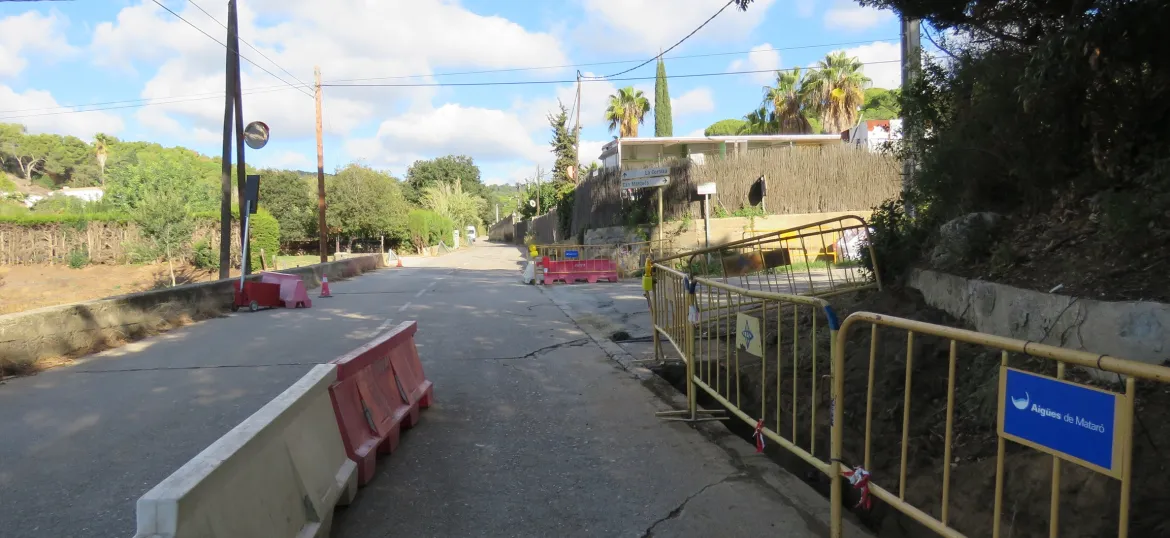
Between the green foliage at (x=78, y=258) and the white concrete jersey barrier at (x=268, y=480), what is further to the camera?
the green foliage at (x=78, y=258)

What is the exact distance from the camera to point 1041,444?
7.61 feet

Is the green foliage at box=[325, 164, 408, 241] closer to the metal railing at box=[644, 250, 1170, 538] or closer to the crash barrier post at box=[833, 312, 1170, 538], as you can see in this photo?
the metal railing at box=[644, 250, 1170, 538]

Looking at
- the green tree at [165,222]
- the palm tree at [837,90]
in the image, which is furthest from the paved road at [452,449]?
the palm tree at [837,90]

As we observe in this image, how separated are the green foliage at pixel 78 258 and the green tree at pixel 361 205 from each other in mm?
15461

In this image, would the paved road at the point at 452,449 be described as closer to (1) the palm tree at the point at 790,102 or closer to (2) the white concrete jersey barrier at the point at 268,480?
(2) the white concrete jersey barrier at the point at 268,480

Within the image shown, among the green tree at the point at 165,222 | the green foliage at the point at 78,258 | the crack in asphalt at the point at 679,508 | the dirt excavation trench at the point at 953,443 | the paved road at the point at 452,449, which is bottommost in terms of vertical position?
the crack in asphalt at the point at 679,508

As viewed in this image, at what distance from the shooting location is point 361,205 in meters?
45.9

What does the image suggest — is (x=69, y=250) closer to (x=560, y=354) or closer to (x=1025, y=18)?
(x=560, y=354)

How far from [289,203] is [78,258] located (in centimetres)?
2446

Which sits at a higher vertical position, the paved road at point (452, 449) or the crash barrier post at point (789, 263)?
the crash barrier post at point (789, 263)

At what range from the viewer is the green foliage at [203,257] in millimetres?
27547

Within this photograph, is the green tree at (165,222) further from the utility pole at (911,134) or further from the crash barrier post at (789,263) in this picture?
the utility pole at (911,134)

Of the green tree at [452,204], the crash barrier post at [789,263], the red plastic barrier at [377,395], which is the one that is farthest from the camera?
Result: the green tree at [452,204]

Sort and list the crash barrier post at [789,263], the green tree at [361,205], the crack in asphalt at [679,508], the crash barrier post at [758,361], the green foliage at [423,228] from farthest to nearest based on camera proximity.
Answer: the green foliage at [423,228] < the green tree at [361,205] < the crash barrier post at [789,263] < the crash barrier post at [758,361] < the crack in asphalt at [679,508]
